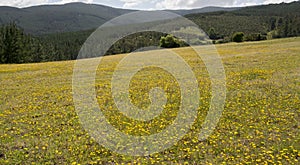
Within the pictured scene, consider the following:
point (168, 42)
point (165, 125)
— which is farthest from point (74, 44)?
point (165, 125)

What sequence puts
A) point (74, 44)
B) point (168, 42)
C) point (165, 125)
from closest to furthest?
point (165, 125)
point (168, 42)
point (74, 44)

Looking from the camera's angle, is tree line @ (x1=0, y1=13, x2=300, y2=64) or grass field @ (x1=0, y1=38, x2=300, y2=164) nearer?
grass field @ (x1=0, y1=38, x2=300, y2=164)

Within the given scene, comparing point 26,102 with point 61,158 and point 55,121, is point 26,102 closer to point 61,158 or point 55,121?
point 55,121

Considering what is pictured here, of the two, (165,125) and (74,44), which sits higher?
(165,125)

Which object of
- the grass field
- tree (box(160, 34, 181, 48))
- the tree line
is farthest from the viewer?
tree (box(160, 34, 181, 48))

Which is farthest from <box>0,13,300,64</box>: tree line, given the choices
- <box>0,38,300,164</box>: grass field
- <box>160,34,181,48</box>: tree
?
<box>0,38,300,164</box>: grass field

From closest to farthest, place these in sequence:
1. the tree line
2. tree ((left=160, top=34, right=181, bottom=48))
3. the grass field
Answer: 1. the grass field
2. the tree line
3. tree ((left=160, top=34, right=181, bottom=48))

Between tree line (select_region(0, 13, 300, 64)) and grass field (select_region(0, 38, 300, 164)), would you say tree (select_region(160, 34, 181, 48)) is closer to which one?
tree line (select_region(0, 13, 300, 64))

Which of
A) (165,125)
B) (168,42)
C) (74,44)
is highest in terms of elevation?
(165,125)

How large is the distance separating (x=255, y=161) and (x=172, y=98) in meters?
8.80

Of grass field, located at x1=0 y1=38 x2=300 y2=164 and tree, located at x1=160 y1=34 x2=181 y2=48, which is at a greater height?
grass field, located at x1=0 y1=38 x2=300 y2=164

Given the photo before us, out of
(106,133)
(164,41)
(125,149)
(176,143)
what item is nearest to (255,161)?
(176,143)

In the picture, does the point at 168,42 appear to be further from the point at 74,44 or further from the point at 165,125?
the point at 165,125

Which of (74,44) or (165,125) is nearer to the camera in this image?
(165,125)
